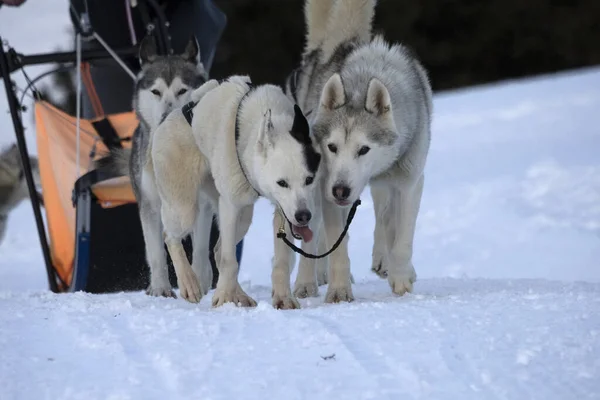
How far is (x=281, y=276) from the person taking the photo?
12.5 feet

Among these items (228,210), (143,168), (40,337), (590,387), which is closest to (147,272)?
(143,168)

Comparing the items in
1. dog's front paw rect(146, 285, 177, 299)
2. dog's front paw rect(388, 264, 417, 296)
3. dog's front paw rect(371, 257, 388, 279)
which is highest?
dog's front paw rect(388, 264, 417, 296)

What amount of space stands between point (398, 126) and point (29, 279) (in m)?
3.59

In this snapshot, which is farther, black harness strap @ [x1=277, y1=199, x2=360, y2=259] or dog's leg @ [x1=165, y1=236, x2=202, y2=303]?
dog's leg @ [x1=165, y1=236, x2=202, y2=303]

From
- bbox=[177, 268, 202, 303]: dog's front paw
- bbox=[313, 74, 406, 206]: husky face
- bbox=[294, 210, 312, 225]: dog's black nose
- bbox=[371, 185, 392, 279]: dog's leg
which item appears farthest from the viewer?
bbox=[371, 185, 392, 279]: dog's leg

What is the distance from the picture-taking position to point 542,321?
10.0 feet

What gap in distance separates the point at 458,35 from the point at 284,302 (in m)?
12.7

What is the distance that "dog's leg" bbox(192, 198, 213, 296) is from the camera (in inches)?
182

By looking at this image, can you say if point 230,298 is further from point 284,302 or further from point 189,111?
point 189,111

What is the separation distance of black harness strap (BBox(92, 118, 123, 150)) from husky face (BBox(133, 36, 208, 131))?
0.38 m

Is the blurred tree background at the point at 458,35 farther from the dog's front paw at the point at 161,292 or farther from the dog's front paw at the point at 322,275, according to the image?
the dog's front paw at the point at 161,292

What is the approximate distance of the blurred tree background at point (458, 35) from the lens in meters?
15.3

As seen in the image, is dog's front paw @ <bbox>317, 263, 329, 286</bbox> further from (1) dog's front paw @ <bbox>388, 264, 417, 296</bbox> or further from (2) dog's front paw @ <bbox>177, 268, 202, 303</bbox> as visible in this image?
(2) dog's front paw @ <bbox>177, 268, 202, 303</bbox>

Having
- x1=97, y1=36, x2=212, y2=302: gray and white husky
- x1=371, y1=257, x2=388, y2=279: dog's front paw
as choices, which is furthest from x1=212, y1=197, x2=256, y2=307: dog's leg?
x1=371, y1=257, x2=388, y2=279: dog's front paw
